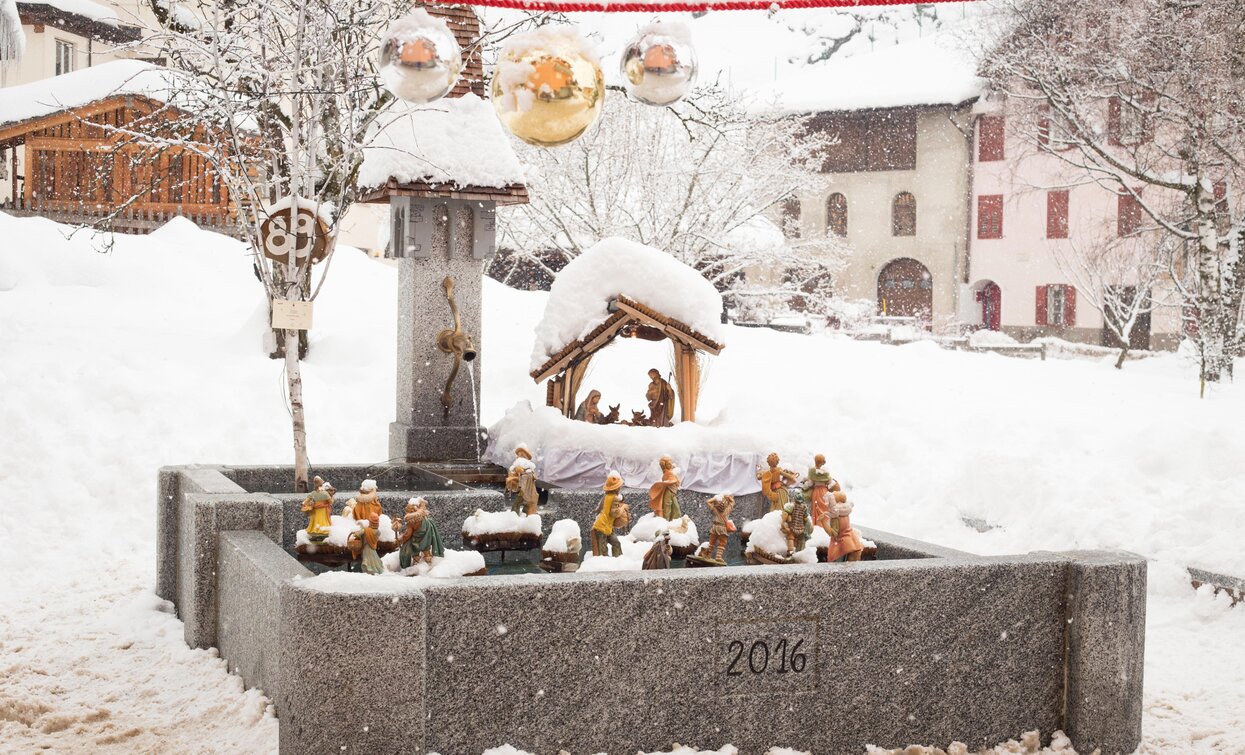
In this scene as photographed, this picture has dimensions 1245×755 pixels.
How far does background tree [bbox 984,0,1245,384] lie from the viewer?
17.6 meters

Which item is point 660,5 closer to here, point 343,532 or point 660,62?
point 660,62

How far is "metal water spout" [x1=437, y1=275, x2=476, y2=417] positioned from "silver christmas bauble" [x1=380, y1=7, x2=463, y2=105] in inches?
220

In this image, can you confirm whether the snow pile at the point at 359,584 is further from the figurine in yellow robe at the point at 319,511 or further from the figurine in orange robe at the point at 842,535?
the figurine in orange robe at the point at 842,535

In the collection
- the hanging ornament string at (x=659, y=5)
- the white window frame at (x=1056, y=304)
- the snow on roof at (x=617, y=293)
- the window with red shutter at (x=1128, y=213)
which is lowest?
the snow on roof at (x=617, y=293)

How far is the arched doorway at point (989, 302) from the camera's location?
1638 inches

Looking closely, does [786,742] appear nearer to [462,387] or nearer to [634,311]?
[634,311]

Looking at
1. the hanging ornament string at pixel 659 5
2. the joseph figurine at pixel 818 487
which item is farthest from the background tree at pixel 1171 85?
the hanging ornament string at pixel 659 5

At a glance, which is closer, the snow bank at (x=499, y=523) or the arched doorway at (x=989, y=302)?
the snow bank at (x=499, y=523)

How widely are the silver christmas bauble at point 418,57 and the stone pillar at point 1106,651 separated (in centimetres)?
380

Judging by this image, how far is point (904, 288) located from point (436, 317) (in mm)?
33288

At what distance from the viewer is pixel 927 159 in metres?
41.4

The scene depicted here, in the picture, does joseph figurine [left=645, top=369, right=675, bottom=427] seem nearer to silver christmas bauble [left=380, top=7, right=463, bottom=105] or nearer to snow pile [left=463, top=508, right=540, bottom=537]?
snow pile [left=463, top=508, right=540, bottom=537]

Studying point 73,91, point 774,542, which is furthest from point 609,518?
point 73,91

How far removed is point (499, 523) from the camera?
25.2 ft
